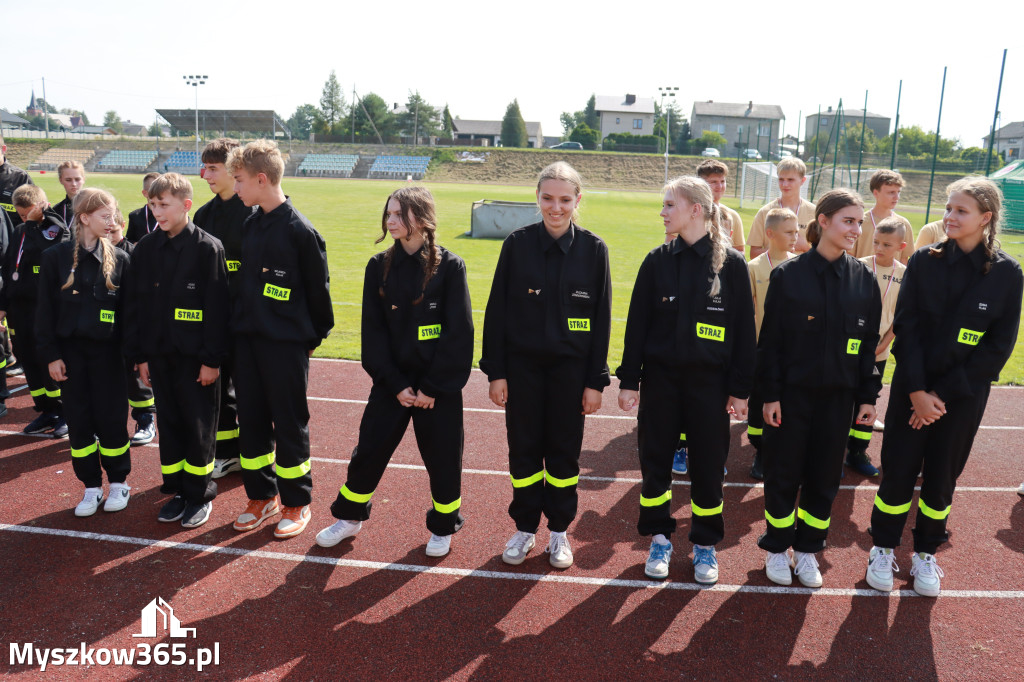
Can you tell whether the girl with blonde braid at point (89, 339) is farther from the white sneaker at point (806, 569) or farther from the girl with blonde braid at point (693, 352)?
the white sneaker at point (806, 569)

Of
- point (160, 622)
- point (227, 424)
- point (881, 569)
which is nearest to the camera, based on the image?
point (160, 622)

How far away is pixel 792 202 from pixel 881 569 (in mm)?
3434

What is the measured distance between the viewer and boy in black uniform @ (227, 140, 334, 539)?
162 inches

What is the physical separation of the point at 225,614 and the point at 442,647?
1137 millimetres

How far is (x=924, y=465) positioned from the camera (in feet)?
13.0

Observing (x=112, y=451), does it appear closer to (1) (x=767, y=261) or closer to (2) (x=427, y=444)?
(2) (x=427, y=444)

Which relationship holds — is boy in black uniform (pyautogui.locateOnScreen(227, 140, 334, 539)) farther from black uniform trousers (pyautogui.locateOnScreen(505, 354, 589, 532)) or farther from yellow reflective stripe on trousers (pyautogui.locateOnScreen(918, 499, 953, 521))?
yellow reflective stripe on trousers (pyautogui.locateOnScreen(918, 499, 953, 521))

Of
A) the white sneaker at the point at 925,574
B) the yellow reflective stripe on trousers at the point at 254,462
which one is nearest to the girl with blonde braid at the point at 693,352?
the white sneaker at the point at 925,574

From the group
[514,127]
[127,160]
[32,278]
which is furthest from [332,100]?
[32,278]

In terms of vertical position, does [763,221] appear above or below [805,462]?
above

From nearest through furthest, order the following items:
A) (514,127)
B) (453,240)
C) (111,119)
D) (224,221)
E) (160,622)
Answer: (160,622) → (224,221) → (453,240) → (514,127) → (111,119)

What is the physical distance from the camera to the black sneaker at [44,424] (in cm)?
600

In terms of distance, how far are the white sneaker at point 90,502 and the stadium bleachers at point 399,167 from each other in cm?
5727

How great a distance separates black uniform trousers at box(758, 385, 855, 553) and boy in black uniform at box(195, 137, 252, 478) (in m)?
3.47
